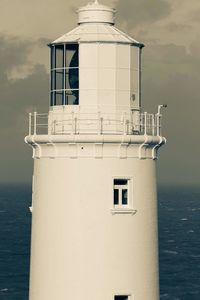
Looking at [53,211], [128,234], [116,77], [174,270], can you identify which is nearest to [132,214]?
[128,234]

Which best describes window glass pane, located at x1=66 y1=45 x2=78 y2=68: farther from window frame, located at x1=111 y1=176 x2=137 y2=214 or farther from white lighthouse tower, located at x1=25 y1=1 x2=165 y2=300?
window frame, located at x1=111 y1=176 x2=137 y2=214

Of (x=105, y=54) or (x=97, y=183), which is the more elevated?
(x=105, y=54)

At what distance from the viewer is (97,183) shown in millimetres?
21312

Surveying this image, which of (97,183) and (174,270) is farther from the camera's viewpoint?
(174,270)

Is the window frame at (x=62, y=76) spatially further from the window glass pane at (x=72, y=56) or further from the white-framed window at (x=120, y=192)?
the white-framed window at (x=120, y=192)

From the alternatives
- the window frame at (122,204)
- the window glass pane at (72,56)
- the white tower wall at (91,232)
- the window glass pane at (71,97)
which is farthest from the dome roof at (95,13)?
the window frame at (122,204)

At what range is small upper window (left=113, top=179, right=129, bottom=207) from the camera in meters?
21.6

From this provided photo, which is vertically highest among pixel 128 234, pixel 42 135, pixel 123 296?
pixel 42 135

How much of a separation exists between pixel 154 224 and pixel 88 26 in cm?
519

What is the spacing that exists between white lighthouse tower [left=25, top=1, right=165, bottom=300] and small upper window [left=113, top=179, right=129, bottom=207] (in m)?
0.02

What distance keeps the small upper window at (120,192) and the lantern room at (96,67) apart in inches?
70.3

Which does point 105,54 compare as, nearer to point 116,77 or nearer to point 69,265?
point 116,77

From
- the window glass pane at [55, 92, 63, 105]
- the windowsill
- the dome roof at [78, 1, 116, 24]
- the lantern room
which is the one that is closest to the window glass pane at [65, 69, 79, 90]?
the lantern room

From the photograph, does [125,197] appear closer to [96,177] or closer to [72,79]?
[96,177]
